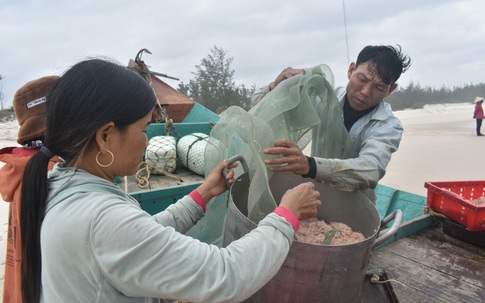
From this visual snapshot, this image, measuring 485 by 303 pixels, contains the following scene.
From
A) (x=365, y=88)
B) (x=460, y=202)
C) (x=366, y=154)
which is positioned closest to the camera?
(x=366, y=154)

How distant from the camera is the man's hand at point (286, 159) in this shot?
1.42m

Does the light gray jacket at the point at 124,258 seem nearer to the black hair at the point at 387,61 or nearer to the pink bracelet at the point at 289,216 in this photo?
the pink bracelet at the point at 289,216

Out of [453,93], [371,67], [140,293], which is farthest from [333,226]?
[453,93]

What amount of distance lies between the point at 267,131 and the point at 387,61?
1099 millimetres

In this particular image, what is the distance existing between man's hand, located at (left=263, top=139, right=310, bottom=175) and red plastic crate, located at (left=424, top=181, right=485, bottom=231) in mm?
1785

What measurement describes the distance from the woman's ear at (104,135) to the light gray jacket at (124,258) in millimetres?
119

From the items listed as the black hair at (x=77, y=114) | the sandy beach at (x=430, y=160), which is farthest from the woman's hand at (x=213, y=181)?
the sandy beach at (x=430, y=160)

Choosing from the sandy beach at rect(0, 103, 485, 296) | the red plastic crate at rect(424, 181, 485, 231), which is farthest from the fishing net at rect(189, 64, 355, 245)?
the sandy beach at rect(0, 103, 485, 296)

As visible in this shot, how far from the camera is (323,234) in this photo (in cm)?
164

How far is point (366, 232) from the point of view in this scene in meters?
1.68

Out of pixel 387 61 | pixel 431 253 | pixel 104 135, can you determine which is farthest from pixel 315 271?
pixel 431 253

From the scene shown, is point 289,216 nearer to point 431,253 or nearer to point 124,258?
point 124,258

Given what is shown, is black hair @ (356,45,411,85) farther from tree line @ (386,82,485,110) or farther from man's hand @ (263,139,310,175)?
tree line @ (386,82,485,110)

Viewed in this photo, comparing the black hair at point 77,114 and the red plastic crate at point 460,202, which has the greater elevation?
the black hair at point 77,114
